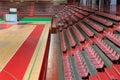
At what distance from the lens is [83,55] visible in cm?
417

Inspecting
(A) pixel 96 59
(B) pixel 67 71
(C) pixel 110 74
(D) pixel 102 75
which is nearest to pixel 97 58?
(A) pixel 96 59

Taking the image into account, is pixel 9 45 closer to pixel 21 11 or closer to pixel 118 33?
pixel 118 33

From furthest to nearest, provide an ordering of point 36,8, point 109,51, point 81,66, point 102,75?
point 36,8 → point 81,66 → point 109,51 → point 102,75

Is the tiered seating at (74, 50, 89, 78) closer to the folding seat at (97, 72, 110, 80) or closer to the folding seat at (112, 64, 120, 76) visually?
the folding seat at (97, 72, 110, 80)

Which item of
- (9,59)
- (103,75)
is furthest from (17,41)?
(103,75)

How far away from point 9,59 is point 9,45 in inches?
52.9

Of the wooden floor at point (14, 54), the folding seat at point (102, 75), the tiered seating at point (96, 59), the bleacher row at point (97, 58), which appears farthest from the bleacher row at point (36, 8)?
the folding seat at point (102, 75)

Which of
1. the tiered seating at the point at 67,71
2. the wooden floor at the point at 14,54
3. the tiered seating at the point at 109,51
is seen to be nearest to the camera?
the tiered seating at the point at 109,51

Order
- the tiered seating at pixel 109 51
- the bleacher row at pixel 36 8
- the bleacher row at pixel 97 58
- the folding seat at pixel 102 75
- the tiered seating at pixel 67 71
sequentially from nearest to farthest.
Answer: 1. the folding seat at pixel 102 75
2. the bleacher row at pixel 97 58
3. the tiered seating at pixel 109 51
4. the tiered seating at pixel 67 71
5. the bleacher row at pixel 36 8

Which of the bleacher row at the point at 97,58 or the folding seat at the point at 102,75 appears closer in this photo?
the folding seat at the point at 102,75

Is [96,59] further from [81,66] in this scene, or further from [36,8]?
[36,8]

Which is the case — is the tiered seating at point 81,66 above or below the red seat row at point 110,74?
below

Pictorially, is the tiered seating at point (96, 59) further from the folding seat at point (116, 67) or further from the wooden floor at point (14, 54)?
the wooden floor at point (14, 54)

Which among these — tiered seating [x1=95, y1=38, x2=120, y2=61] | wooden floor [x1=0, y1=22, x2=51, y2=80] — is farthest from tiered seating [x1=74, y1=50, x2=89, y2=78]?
wooden floor [x1=0, y1=22, x2=51, y2=80]
